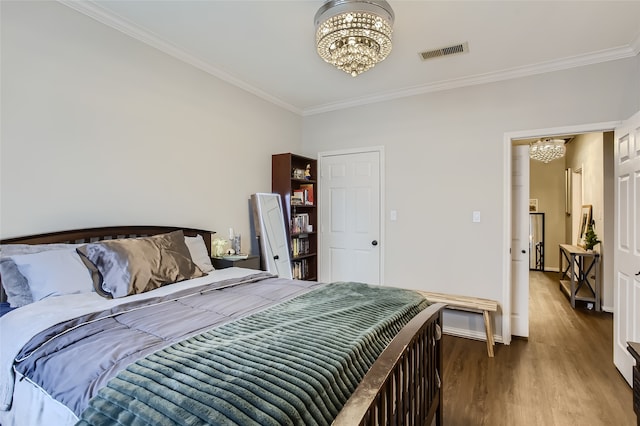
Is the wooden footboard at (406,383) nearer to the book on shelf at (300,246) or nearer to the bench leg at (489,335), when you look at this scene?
the bench leg at (489,335)

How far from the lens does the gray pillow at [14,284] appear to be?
5.65ft

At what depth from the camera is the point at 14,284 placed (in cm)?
175

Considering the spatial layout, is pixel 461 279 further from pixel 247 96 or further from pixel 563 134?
pixel 247 96

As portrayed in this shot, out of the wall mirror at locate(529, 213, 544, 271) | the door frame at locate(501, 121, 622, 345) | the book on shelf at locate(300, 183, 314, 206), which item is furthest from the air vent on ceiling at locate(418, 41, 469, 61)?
the wall mirror at locate(529, 213, 544, 271)

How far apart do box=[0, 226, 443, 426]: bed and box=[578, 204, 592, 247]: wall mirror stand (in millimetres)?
4501

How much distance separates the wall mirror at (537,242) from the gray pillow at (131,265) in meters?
7.51

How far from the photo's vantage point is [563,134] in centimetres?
306

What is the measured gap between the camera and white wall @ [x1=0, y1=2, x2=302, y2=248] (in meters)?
1.97

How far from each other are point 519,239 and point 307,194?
2.50 meters

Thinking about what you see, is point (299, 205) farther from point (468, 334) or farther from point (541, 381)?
point (541, 381)

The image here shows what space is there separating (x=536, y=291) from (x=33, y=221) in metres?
6.45

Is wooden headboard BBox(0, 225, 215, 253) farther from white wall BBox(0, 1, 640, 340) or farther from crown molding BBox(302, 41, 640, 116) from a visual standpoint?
crown molding BBox(302, 41, 640, 116)

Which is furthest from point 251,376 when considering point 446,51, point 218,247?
point 446,51

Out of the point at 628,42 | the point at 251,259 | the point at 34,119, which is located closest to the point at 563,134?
the point at 628,42
